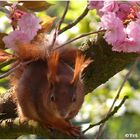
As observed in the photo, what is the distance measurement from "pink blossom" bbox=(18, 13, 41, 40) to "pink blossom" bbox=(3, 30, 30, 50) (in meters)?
0.01

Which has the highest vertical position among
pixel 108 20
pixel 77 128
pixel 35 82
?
pixel 108 20

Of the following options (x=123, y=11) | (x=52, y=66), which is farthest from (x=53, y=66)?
(x=123, y=11)

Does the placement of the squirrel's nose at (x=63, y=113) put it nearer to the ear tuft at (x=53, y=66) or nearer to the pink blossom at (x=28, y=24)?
the ear tuft at (x=53, y=66)

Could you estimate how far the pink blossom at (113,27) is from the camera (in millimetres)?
1244

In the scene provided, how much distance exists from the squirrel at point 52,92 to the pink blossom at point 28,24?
64 millimetres

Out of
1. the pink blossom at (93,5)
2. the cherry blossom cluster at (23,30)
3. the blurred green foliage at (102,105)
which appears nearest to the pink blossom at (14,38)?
the cherry blossom cluster at (23,30)

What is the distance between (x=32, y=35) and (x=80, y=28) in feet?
3.07

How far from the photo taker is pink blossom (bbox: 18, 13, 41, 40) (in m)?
1.25

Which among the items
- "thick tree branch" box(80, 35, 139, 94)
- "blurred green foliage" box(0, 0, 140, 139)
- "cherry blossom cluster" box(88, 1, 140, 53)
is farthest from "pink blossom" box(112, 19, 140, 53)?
"blurred green foliage" box(0, 0, 140, 139)

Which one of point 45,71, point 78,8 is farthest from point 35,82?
point 78,8

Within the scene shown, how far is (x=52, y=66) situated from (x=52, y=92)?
6 centimetres

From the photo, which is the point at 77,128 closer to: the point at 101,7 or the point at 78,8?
the point at 101,7

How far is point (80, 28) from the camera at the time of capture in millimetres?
2199

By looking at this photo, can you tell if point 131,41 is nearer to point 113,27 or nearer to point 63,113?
point 113,27
